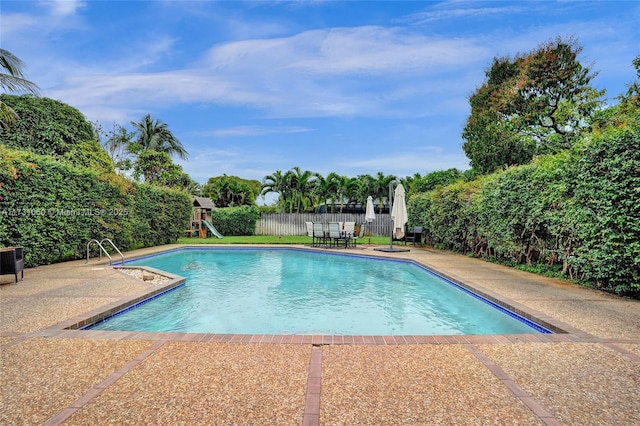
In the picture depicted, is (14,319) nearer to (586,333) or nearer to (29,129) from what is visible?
(586,333)

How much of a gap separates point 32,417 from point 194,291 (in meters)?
5.82

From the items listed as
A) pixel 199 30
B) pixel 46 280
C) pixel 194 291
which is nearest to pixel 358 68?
pixel 199 30

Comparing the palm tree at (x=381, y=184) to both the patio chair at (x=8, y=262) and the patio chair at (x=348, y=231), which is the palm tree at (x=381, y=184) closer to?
the patio chair at (x=348, y=231)

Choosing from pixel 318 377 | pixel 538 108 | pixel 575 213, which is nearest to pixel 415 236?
pixel 538 108

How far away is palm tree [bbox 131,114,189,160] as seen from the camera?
34031mm

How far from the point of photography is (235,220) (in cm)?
2672

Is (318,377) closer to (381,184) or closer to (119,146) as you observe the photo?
(119,146)

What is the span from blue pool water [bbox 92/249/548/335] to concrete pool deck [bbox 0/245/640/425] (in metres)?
1.12

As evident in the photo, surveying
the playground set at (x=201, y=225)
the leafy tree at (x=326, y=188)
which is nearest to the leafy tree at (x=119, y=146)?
the playground set at (x=201, y=225)

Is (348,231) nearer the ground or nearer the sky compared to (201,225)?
nearer the ground

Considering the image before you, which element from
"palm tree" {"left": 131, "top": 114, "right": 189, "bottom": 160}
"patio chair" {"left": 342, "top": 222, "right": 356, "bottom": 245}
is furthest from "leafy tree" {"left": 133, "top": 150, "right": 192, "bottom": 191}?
"patio chair" {"left": 342, "top": 222, "right": 356, "bottom": 245}

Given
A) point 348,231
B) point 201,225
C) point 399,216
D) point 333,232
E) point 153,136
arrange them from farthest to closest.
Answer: point 153,136 < point 201,225 < point 348,231 < point 333,232 < point 399,216

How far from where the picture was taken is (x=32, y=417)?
2.54m

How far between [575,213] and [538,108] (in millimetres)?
14792
